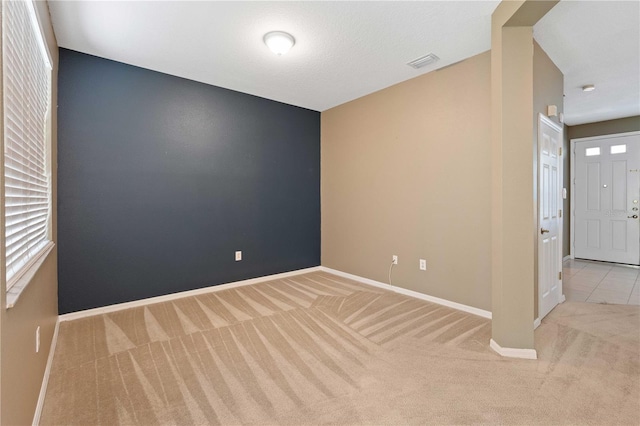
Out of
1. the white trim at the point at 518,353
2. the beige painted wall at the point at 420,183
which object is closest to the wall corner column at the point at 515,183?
the white trim at the point at 518,353

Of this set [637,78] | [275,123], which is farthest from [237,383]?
[637,78]

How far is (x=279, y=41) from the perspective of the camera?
2.61 metres

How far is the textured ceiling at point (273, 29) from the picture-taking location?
2268 mm

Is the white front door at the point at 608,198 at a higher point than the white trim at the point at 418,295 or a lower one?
higher

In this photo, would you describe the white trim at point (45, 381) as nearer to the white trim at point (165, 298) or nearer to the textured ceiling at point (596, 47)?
the white trim at point (165, 298)

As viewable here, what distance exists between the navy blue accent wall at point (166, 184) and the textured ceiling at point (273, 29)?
34 centimetres

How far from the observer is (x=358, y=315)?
120 inches

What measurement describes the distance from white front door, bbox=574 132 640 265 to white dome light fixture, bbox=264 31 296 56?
19.4 feet

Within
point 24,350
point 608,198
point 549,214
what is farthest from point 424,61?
point 608,198

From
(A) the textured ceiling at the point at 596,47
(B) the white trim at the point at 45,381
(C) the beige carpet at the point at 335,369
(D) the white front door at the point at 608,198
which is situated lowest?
(C) the beige carpet at the point at 335,369

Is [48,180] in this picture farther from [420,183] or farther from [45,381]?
[420,183]

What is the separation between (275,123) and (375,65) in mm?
1757

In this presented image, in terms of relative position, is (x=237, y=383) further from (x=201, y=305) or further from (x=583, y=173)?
(x=583, y=173)

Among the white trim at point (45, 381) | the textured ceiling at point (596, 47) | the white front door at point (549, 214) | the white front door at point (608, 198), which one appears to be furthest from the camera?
the white front door at point (608, 198)
